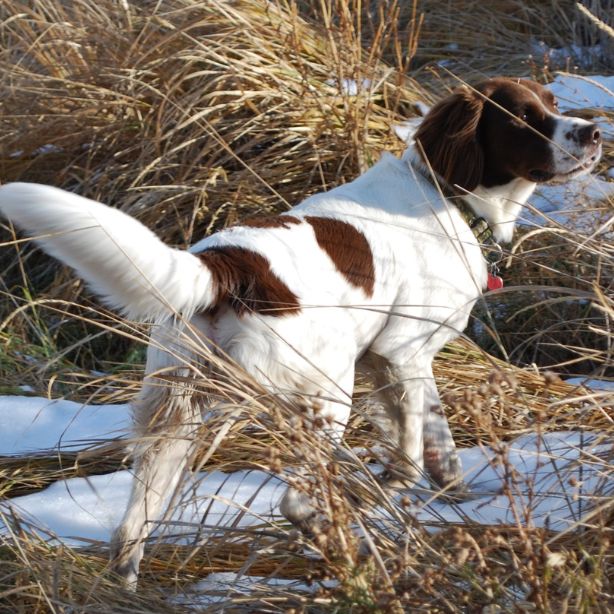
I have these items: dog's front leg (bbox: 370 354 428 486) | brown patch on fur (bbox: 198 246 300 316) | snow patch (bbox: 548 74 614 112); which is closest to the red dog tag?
dog's front leg (bbox: 370 354 428 486)

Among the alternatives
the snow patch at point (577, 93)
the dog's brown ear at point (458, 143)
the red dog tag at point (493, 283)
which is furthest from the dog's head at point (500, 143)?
the snow patch at point (577, 93)

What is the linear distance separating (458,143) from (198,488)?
4.13ft

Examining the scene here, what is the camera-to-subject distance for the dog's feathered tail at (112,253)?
6.89 ft

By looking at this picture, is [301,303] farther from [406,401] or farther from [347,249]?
[406,401]

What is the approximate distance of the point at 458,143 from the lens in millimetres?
3172

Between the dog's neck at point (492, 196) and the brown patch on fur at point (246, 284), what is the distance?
0.84 m

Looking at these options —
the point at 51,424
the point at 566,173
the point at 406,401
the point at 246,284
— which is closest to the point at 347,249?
the point at 246,284

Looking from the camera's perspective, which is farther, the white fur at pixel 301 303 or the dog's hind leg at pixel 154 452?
the dog's hind leg at pixel 154 452

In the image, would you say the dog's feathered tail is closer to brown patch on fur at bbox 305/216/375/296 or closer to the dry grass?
brown patch on fur at bbox 305/216/375/296

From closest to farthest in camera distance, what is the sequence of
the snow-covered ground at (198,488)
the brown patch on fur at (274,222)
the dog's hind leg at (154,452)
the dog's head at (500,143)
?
the dog's hind leg at (154,452)
the snow-covered ground at (198,488)
the brown patch on fur at (274,222)
the dog's head at (500,143)

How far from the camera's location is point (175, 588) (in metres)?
2.39

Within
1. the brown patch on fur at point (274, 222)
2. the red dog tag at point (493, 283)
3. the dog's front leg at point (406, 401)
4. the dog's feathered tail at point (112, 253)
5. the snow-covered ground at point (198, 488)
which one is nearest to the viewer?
the dog's feathered tail at point (112, 253)

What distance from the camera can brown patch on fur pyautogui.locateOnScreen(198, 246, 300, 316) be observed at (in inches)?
97.6

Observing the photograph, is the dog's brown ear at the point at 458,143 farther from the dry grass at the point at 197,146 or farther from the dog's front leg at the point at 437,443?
the dog's front leg at the point at 437,443
